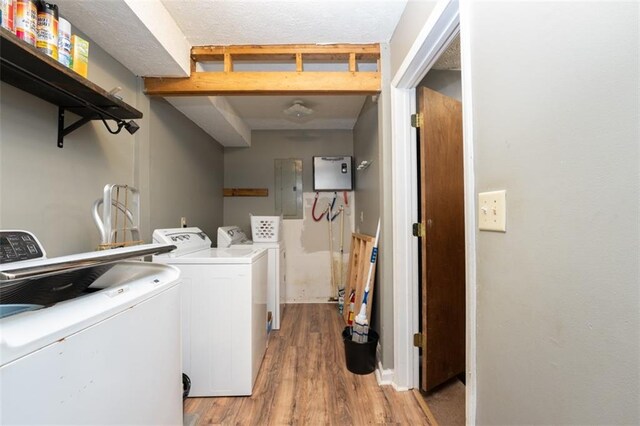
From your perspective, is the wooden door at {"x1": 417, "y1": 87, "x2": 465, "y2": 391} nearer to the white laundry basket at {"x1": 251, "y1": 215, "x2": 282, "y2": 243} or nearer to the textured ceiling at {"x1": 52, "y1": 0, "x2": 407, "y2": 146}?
the textured ceiling at {"x1": 52, "y1": 0, "x2": 407, "y2": 146}

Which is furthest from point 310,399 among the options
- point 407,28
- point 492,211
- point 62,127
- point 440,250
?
point 407,28

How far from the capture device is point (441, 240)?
1.71 metres

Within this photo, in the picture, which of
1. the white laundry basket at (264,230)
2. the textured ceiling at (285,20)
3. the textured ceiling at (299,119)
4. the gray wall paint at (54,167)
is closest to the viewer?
the gray wall paint at (54,167)

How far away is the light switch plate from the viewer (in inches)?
29.9

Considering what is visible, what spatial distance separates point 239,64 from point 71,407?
7.44ft

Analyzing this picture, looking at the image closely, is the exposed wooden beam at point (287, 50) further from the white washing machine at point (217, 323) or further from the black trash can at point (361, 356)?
the black trash can at point (361, 356)

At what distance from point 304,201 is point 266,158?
2.72ft

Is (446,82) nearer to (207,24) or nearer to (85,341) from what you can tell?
(207,24)

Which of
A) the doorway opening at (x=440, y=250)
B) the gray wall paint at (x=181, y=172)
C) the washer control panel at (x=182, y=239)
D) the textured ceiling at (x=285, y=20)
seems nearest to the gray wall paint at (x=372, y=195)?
the doorway opening at (x=440, y=250)

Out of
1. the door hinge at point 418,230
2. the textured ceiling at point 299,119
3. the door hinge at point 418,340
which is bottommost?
the door hinge at point 418,340

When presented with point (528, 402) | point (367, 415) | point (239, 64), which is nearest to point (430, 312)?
point (367, 415)

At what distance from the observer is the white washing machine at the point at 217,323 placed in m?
1.66

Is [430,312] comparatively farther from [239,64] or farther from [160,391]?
[239,64]

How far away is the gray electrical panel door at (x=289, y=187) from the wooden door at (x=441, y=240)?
2.17 m
